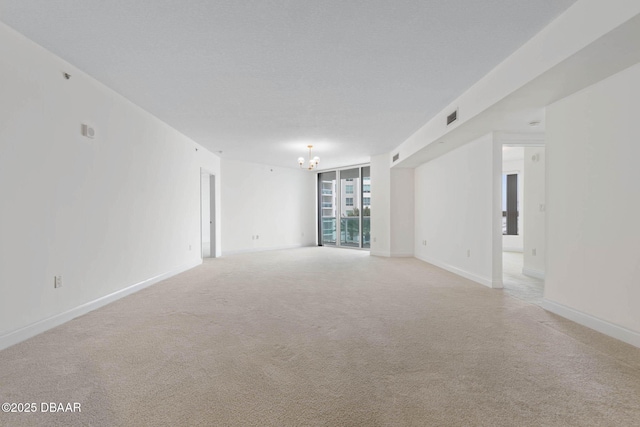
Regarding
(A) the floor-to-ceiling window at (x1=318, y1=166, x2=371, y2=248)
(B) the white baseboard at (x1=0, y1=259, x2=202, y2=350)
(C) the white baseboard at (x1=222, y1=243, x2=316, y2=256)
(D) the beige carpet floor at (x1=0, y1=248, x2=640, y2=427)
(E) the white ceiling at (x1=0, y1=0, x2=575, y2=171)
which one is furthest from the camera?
(A) the floor-to-ceiling window at (x1=318, y1=166, x2=371, y2=248)

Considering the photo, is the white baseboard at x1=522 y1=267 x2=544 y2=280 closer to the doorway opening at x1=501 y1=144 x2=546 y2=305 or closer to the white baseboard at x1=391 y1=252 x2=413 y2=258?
the doorway opening at x1=501 y1=144 x2=546 y2=305

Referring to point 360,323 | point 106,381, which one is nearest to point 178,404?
point 106,381

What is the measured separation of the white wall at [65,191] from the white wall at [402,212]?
17.6 feet

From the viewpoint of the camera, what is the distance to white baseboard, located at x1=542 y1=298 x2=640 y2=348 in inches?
97.4

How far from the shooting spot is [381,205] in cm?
813

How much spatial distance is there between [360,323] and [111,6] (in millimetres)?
3283

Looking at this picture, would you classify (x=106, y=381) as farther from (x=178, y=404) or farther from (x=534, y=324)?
(x=534, y=324)

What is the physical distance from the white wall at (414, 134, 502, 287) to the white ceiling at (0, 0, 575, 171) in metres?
1.23

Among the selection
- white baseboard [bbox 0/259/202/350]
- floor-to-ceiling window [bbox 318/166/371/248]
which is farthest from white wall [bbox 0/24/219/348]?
floor-to-ceiling window [bbox 318/166/371/248]

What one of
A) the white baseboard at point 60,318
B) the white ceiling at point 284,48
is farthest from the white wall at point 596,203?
the white baseboard at point 60,318

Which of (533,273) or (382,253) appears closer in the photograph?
(533,273)

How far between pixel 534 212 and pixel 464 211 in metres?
1.34

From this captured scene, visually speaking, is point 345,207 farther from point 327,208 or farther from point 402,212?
point 402,212

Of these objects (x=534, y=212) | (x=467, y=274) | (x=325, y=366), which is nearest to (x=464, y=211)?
(x=467, y=274)
